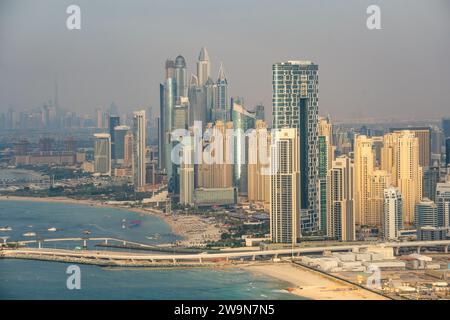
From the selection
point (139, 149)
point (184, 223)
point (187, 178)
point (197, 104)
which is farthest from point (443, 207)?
point (139, 149)

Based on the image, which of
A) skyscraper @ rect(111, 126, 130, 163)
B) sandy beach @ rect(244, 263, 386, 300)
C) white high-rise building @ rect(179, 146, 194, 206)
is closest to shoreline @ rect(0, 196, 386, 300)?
sandy beach @ rect(244, 263, 386, 300)

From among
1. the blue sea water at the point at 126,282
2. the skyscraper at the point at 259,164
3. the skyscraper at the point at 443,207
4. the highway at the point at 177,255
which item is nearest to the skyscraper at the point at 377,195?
the skyscraper at the point at 443,207

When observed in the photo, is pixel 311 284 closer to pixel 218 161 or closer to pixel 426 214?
pixel 426 214

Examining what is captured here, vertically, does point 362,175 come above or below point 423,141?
below

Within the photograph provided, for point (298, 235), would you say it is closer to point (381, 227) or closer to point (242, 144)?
point (381, 227)

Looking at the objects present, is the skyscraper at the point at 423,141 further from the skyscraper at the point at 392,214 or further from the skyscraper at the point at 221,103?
the skyscraper at the point at 221,103

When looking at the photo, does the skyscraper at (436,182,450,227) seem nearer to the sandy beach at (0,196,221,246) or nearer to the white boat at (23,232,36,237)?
the sandy beach at (0,196,221,246)
